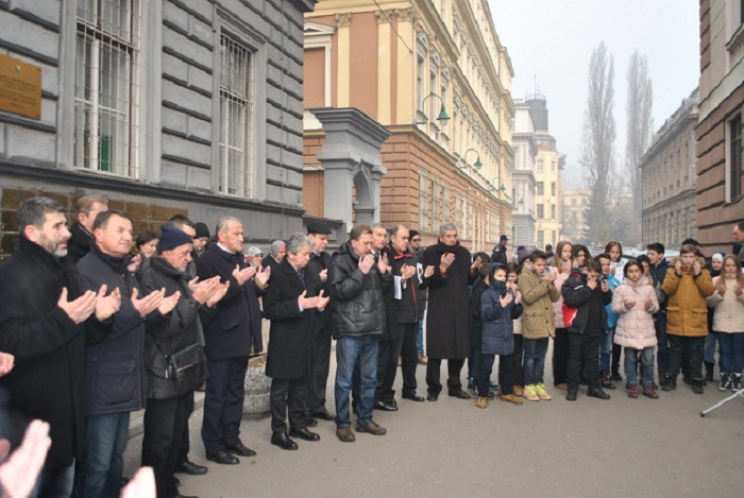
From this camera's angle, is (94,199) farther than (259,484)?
Yes

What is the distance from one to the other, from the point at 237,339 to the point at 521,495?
8.48 ft

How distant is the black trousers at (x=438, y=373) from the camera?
25.9 ft

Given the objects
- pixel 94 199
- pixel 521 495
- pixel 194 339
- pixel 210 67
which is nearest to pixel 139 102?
pixel 210 67

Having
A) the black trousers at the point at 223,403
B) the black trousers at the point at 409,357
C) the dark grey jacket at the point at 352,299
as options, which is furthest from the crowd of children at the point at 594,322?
the black trousers at the point at 223,403

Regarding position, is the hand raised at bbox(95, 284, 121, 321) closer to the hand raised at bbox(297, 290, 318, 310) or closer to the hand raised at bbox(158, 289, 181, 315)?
the hand raised at bbox(158, 289, 181, 315)

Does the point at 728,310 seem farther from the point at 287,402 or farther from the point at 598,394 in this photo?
the point at 287,402

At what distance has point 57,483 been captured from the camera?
359cm

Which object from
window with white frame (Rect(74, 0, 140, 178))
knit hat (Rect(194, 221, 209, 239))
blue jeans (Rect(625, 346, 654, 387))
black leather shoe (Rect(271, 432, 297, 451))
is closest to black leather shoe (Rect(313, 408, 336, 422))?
black leather shoe (Rect(271, 432, 297, 451))

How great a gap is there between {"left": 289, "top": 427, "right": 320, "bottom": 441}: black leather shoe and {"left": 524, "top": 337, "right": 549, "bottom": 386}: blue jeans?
298 cm

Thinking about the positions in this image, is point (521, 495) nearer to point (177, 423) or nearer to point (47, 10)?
point (177, 423)

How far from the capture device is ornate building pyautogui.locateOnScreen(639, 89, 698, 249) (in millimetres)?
37938

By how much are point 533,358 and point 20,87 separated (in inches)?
252

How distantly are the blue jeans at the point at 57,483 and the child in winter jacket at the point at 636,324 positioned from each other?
21.3ft

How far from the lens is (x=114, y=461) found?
4.08m
